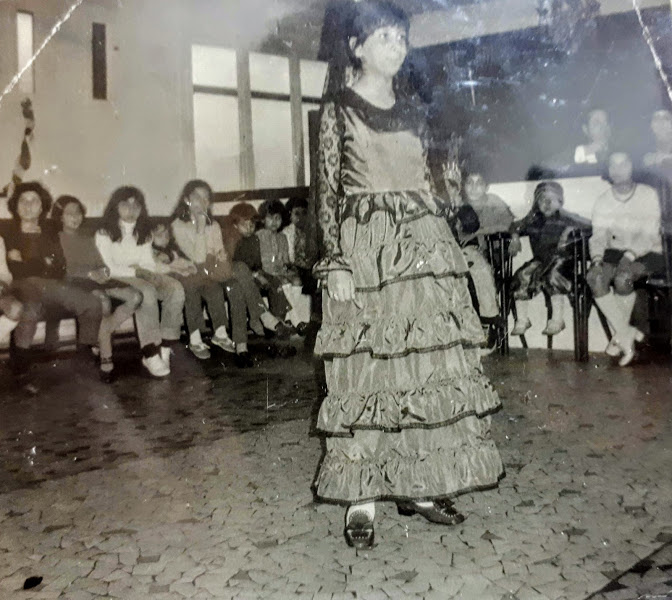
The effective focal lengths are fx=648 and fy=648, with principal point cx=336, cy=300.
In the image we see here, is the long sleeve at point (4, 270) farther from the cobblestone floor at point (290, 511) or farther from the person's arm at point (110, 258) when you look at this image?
the cobblestone floor at point (290, 511)

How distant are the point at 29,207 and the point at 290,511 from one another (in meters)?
3.88

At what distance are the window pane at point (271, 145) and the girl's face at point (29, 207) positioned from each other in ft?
6.72

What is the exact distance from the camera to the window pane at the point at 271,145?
605 cm

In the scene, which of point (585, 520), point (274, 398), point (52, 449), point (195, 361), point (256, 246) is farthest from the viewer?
point (256, 246)

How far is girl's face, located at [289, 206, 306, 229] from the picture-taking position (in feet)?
20.2

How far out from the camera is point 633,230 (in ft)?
15.6

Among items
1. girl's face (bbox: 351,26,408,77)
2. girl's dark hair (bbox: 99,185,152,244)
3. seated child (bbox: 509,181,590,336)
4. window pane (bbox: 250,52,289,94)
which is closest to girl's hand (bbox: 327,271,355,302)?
girl's face (bbox: 351,26,408,77)

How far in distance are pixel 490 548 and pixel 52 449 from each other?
2338 mm

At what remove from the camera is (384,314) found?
2.05m

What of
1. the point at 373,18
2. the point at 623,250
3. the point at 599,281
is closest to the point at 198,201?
the point at 599,281

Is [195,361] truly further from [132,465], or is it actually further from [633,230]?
[633,230]

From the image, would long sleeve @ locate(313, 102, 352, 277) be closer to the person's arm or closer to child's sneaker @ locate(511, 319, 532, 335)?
the person's arm

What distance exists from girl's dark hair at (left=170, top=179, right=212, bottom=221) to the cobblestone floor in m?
2.18

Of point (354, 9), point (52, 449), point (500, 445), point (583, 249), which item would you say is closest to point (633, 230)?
point (583, 249)
